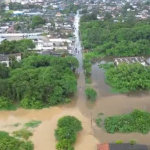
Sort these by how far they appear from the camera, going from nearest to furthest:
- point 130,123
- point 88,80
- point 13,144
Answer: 1. point 13,144
2. point 130,123
3. point 88,80

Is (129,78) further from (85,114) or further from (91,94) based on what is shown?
(85,114)

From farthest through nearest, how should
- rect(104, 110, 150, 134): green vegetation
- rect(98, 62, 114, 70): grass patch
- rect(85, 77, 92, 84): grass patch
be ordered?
rect(98, 62, 114, 70): grass patch, rect(85, 77, 92, 84): grass patch, rect(104, 110, 150, 134): green vegetation

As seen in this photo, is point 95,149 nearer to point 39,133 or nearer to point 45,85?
point 39,133

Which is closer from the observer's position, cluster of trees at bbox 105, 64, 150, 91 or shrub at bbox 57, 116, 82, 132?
shrub at bbox 57, 116, 82, 132

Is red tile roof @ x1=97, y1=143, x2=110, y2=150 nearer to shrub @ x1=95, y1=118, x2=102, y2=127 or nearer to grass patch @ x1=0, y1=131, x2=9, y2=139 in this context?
shrub @ x1=95, y1=118, x2=102, y2=127

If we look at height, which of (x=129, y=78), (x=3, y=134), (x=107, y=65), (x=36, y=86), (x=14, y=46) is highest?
(x=14, y=46)

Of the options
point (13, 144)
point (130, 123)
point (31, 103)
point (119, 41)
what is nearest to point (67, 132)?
point (13, 144)

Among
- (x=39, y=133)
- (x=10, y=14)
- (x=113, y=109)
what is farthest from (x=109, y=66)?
(x=10, y=14)

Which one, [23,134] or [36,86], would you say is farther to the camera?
[36,86]

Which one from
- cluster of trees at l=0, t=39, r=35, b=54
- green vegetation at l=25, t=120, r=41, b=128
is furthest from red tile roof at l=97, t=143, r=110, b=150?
cluster of trees at l=0, t=39, r=35, b=54
